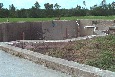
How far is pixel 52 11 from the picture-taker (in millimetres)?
47281

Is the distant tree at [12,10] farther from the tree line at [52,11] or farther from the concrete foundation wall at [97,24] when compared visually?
the concrete foundation wall at [97,24]

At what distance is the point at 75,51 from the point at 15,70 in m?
2.35

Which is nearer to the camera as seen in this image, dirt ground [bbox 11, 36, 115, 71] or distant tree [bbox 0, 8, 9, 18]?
dirt ground [bbox 11, 36, 115, 71]

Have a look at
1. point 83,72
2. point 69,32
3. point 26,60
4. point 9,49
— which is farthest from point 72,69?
point 69,32

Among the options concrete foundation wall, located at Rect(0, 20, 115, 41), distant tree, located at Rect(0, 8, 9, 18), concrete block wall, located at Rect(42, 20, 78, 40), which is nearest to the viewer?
concrete foundation wall, located at Rect(0, 20, 115, 41)

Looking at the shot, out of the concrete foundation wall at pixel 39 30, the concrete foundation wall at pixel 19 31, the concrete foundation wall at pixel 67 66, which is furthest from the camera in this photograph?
the concrete foundation wall at pixel 39 30

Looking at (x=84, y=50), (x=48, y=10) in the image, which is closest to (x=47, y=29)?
(x=84, y=50)

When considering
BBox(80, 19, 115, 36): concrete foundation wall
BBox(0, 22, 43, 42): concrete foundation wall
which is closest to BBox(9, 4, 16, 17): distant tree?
BBox(80, 19, 115, 36): concrete foundation wall

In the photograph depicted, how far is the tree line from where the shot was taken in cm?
4263

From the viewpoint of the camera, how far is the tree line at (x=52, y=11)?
4263 centimetres

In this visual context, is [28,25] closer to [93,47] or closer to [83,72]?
[93,47]

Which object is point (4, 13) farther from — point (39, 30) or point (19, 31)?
point (19, 31)

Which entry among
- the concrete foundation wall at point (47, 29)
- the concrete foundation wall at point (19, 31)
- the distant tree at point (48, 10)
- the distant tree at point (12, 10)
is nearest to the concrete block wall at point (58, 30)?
the concrete foundation wall at point (47, 29)

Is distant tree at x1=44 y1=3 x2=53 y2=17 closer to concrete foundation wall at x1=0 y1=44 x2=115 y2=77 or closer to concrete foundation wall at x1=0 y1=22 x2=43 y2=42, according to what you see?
concrete foundation wall at x1=0 y1=22 x2=43 y2=42
